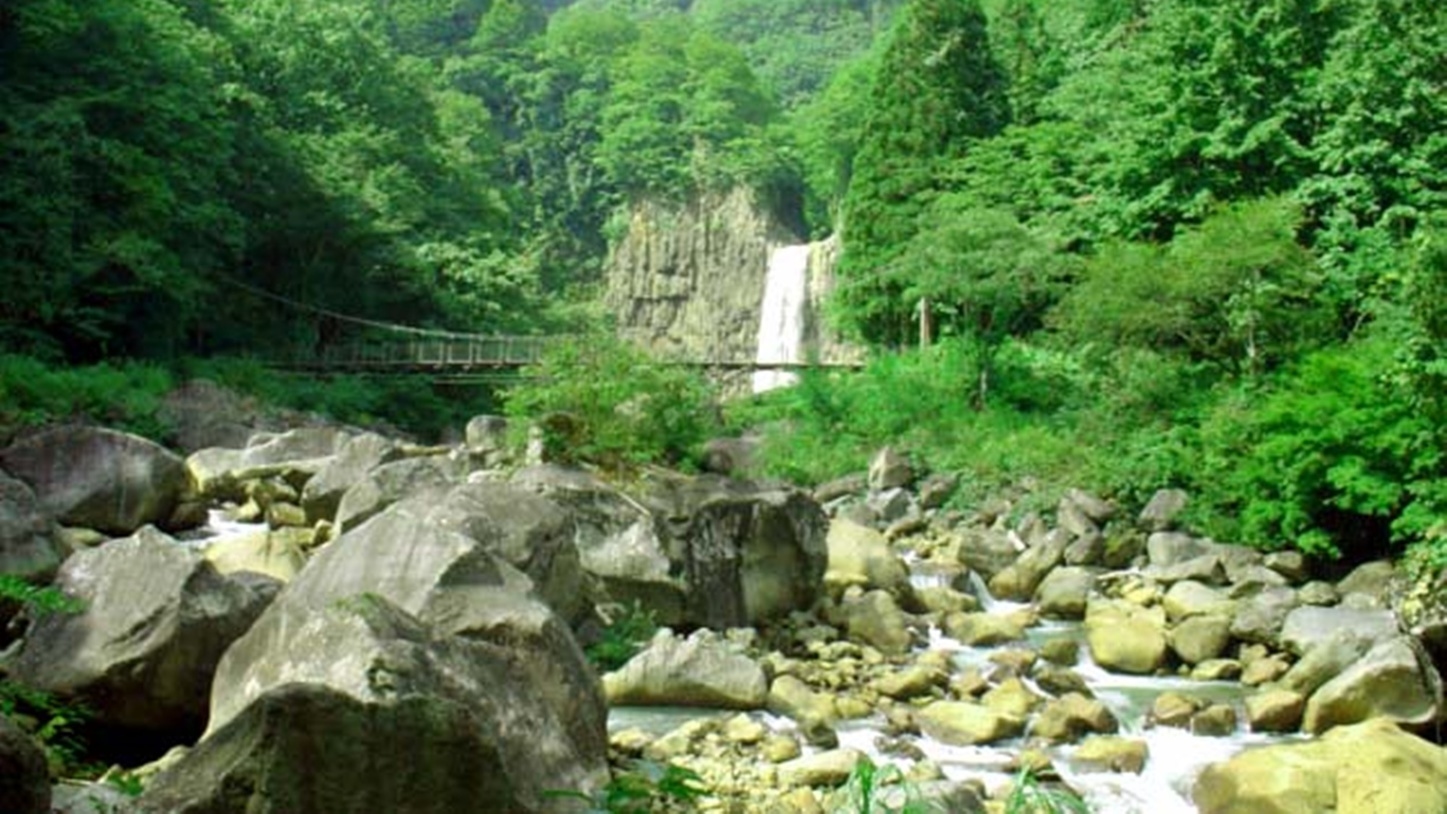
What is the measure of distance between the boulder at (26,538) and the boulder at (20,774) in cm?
531

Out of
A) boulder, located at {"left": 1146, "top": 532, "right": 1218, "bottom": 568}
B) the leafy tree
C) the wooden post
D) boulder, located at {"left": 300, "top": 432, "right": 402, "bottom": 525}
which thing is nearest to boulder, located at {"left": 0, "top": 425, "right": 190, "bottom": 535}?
boulder, located at {"left": 300, "top": 432, "right": 402, "bottom": 525}

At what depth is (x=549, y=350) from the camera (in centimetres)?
1761

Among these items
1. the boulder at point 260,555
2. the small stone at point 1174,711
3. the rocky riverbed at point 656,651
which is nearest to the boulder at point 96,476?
the rocky riverbed at point 656,651

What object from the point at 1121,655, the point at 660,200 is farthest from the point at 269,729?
the point at 660,200

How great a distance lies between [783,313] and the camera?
4869 cm

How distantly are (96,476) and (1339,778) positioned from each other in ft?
41.8

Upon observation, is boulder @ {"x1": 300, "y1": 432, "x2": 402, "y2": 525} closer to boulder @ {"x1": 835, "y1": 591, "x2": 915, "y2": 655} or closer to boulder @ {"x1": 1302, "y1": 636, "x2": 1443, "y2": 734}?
boulder @ {"x1": 835, "y1": 591, "x2": 915, "y2": 655}

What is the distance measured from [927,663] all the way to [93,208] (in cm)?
2121

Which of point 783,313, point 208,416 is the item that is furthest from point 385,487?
point 783,313

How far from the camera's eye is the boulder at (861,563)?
14.4 m

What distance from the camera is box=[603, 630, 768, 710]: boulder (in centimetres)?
988

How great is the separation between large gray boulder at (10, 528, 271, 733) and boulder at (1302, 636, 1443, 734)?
762 cm

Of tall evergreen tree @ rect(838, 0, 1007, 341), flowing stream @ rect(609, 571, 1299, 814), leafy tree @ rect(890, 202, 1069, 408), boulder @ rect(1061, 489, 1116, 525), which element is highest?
tall evergreen tree @ rect(838, 0, 1007, 341)

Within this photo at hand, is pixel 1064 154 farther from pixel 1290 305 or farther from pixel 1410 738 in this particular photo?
pixel 1410 738
